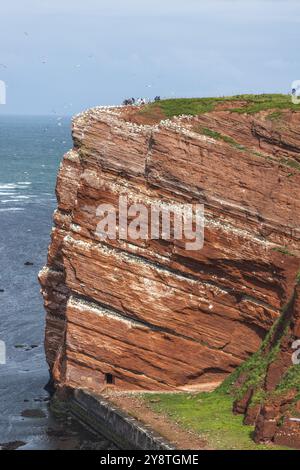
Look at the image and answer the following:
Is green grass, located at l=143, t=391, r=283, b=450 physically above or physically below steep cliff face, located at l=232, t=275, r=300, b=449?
below

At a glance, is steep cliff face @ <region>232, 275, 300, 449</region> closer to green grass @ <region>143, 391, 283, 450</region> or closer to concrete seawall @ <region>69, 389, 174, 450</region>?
green grass @ <region>143, 391, 283, 450</region>

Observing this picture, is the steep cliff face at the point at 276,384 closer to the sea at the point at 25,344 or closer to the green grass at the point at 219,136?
the sea at the point at 25,344

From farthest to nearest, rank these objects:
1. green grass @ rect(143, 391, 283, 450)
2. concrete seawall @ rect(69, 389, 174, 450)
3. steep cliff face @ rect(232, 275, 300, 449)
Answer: concrete seawall @ rect(69, 389, 174, 450)
green grass @ rect(143, 391, 283, 450)
steep cliff face @ rect(232, 275, 300, 449)

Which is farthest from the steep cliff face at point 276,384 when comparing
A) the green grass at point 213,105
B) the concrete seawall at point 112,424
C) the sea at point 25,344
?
the green grass at point 213,105

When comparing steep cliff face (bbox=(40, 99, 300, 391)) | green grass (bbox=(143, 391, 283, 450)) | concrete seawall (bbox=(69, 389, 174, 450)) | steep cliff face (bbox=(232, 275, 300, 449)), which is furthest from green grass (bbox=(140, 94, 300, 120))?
concrete seawall (bbox=(69, 389, 174, 450))

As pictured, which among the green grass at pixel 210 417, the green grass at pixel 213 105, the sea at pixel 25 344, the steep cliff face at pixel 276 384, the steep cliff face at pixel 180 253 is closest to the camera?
the steep cliff face at pixel 276 384

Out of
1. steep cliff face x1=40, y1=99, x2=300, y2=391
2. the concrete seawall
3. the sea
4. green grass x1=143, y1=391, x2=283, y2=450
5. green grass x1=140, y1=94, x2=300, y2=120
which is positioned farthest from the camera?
green grass x1=140, y1=94, x2=300, y2=120
